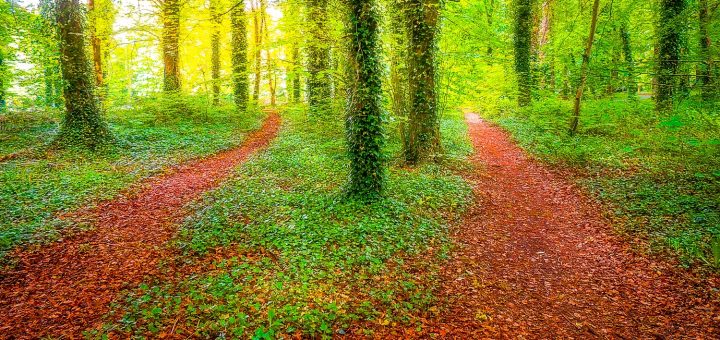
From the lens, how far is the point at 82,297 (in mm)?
4996

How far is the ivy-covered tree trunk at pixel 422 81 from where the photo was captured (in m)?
10.1

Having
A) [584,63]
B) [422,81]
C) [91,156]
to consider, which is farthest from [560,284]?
[91,156]

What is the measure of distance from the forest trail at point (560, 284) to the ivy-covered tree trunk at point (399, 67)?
395 cm

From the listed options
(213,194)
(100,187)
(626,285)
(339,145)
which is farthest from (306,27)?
(626,285)

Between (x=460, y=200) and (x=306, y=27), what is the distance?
8600 mm

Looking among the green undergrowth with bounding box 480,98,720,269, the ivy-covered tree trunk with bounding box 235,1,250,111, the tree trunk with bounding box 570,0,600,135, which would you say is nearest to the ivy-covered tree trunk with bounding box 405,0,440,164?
the green undergrowth with bounding box 480,98,720,269

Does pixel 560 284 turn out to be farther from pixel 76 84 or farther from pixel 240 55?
pixel 240 55

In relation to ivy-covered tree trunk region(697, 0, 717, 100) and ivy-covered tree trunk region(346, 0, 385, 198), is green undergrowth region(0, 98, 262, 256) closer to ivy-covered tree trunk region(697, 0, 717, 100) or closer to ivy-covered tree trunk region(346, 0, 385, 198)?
ivy-covered tree trunk region(346, 0, 385, 198)

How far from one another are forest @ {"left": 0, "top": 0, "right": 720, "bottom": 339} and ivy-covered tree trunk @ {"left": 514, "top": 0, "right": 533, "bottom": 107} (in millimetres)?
4739

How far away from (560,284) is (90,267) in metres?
7.40

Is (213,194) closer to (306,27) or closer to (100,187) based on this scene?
(100,187)

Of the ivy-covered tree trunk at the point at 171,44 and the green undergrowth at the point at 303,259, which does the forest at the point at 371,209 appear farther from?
the ivy-covered tree trunk at the point at 171,44

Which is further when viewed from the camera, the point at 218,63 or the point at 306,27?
the point at 218,63

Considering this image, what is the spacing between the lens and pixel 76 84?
39.2 ft
